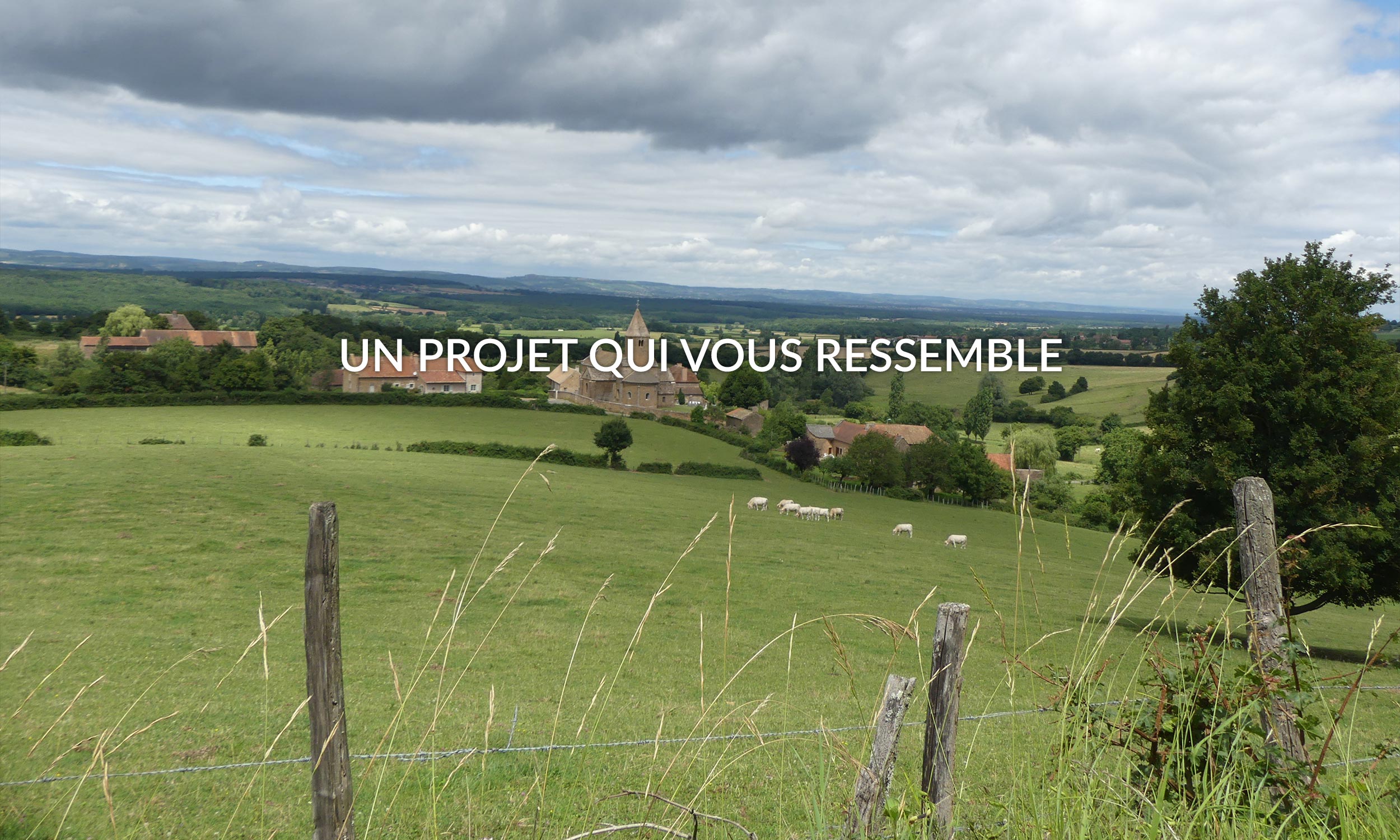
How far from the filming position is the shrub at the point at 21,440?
129 feet

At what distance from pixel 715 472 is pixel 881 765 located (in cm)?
5009

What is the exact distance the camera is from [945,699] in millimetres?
2896

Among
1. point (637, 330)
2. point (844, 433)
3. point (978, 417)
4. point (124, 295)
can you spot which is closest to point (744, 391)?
point (637, 330)

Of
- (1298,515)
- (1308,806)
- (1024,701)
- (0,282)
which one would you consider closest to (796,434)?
(1298,515)

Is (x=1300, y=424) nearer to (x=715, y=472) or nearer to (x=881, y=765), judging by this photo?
(x=881, y=765)

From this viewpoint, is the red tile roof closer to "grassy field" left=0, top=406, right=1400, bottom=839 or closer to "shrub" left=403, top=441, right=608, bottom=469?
"shrub" left=403, top=441, right=608, bottom=469

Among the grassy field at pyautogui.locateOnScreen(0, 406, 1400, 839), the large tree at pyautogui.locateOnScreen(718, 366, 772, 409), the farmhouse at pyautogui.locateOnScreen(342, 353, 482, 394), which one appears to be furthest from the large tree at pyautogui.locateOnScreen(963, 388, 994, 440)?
the farmhouse at pyautogui.locateOnScreen(342, 353, 482, 394)

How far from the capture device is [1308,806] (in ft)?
9.34

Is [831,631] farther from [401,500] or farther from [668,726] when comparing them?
[401,500]

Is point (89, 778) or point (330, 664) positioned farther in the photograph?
point (89, 778)

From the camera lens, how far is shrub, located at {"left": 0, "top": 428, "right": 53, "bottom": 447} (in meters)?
39.2

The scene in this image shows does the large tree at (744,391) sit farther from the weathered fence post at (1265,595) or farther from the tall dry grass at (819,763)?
the weathered fence post at (1265,595)

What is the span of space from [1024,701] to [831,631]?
8.76m

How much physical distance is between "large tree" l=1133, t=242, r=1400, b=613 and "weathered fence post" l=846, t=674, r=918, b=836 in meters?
14.5
